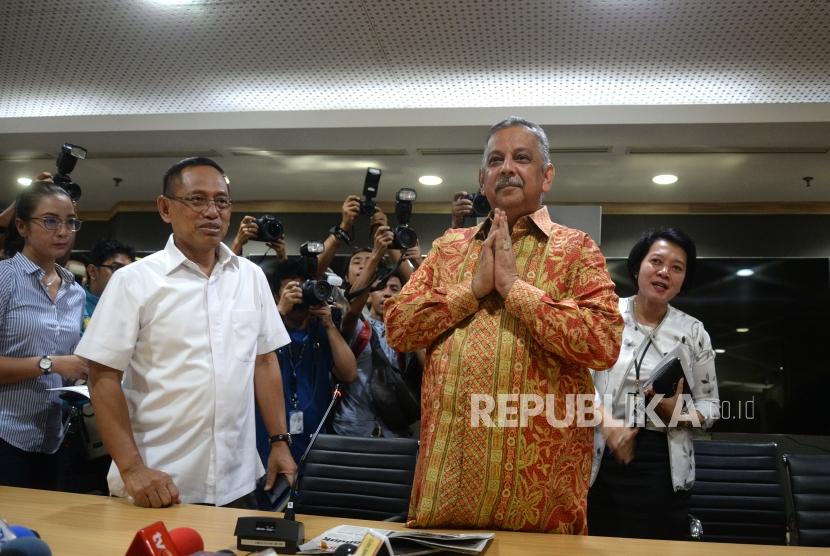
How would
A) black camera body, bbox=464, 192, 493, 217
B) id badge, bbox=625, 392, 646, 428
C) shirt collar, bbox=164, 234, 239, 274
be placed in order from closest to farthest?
shirt collar, bbox=164, 234, 239, 274 < id badge, bbox=625, 392, 646, 428 < black camera body, bbox=464, 192, 493, 217

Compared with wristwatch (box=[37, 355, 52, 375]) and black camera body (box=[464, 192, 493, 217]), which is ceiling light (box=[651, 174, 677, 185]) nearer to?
black camera body (box=[464, 192, 493, 217])

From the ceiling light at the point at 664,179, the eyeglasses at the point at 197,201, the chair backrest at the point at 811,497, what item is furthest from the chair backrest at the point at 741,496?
the ceiling light at the point at 664,179

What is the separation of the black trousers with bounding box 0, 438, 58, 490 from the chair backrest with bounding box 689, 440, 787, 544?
2.22 m

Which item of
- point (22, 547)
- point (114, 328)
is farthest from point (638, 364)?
point (22, 547)

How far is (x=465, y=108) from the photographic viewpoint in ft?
12.0

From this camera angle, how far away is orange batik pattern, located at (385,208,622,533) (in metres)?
1.43

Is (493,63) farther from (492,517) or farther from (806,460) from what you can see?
(492,517)

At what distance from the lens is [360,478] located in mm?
2221

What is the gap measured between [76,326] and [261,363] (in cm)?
105

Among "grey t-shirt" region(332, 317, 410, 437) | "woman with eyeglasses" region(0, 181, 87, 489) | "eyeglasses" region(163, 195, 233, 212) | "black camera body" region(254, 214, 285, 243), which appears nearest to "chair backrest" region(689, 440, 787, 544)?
"grey t-shirt" region(332, 317, 410, 437)

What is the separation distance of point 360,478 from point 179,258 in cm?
87

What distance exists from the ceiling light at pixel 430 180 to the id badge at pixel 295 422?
7.46ft

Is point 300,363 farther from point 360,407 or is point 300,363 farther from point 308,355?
point 360,407

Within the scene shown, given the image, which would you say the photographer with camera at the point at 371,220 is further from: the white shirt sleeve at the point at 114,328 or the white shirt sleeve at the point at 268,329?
the white shirt sleeve at the point at 114,328
